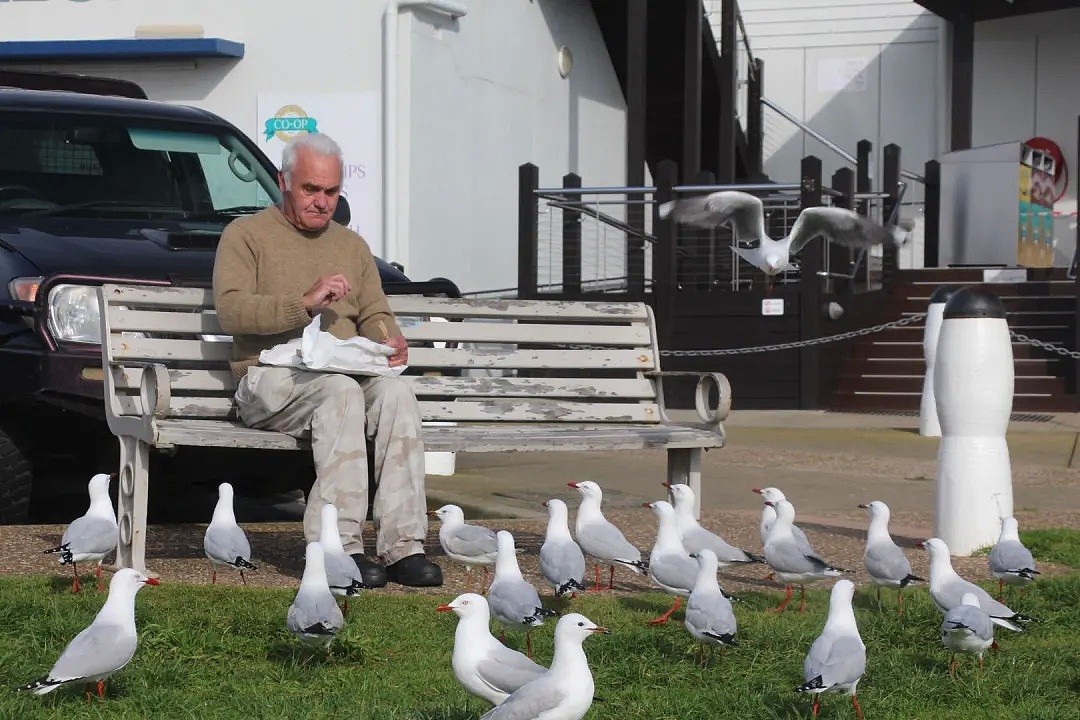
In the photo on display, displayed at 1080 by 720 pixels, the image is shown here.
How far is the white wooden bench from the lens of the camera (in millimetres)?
6488

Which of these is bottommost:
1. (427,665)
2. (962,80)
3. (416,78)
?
(427,665)

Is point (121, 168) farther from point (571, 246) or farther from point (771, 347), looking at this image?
point (571, 246)

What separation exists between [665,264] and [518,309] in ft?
32.2

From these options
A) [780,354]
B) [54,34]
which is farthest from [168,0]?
[780,354]

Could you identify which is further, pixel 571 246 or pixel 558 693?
pixel 571 246

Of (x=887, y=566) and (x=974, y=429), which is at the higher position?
(x=974, y=429)

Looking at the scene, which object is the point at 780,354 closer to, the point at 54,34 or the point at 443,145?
the point at 443,145

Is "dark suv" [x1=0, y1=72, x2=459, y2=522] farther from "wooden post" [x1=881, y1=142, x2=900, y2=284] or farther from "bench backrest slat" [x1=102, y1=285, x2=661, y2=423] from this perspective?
"wooden post" [x1=881, y1=142, x2=900, y2=284]

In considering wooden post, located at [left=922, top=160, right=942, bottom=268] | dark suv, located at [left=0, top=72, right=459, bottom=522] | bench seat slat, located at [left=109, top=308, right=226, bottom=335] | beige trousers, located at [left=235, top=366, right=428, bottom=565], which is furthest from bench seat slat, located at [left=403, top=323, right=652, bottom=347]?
wooden post, located at [left=922, top=160, right=942, bottom=268]

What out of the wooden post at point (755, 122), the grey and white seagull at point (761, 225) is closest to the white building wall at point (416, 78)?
the grey and white seagull at point (761, 225)

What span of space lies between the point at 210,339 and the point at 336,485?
1.34m

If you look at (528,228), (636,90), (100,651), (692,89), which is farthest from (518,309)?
(692,89)

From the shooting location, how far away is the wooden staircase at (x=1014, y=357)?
1773 centimetres

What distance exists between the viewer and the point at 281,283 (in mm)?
6750
